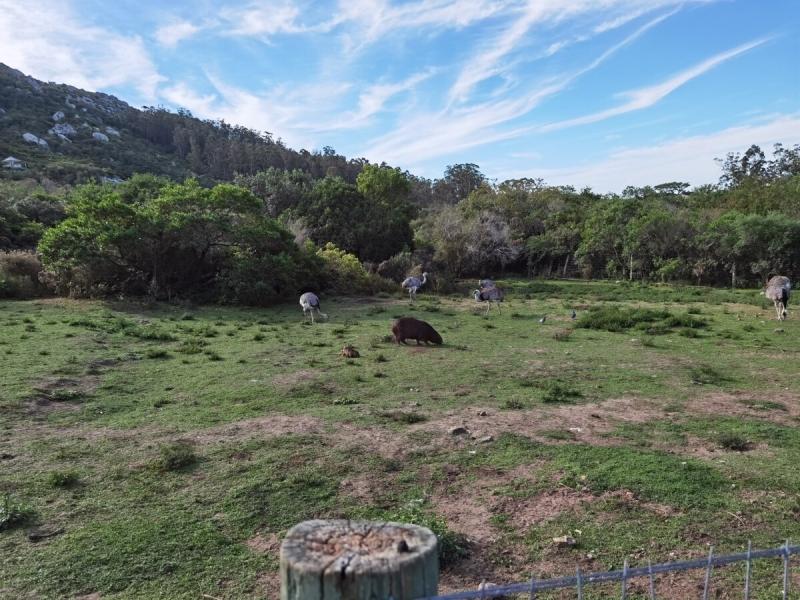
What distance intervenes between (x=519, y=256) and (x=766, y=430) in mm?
34510

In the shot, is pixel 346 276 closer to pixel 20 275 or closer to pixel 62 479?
pixel 20 275

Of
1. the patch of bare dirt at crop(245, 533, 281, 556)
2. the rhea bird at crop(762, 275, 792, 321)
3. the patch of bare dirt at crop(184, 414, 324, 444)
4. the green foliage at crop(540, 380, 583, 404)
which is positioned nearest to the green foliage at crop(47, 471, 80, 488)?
the patch of bare dirt at crop(184, 414, 324, 444)

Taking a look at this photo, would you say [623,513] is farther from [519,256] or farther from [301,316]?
[519,256]

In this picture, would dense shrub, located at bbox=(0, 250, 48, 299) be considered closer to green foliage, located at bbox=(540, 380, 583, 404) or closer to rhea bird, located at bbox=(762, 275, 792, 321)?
green foliage, located at bbox=(540, 380, 583, 404)

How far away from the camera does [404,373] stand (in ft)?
Result: 34.7

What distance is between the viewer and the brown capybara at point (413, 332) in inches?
534

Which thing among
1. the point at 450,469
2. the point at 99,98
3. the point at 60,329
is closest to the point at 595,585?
the point at 450,469

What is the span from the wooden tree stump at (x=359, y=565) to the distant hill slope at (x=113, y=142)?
50575 mm

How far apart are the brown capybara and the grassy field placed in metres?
0.51

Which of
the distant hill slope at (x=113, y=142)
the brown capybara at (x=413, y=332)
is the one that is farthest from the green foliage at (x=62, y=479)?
the distant hill slope at (x=113, y=142)

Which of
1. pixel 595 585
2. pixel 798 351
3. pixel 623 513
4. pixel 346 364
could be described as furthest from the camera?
pixel 798 351

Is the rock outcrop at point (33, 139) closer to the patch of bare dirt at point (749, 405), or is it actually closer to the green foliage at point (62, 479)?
the green foliage at point (62, 479)

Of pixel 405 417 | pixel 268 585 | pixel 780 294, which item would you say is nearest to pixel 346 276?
pixel 780 294

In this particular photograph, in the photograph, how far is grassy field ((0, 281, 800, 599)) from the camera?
449 centimetres
